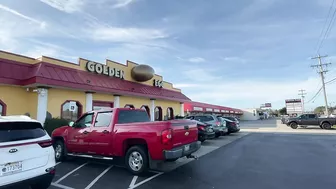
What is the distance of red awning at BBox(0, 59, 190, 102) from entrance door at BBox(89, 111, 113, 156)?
19.8ft

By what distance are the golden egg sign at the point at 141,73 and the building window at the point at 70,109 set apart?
607cm

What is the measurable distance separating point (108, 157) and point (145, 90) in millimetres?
12933

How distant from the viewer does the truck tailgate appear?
20.6 ft

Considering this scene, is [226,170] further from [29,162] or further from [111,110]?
[29,162]

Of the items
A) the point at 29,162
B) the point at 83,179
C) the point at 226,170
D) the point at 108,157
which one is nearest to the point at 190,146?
the point at 226,170

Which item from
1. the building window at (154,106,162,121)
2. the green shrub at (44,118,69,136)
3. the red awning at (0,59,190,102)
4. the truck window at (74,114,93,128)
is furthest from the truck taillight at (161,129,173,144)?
the building window at (154,106,162,121)

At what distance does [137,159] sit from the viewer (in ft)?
21.4

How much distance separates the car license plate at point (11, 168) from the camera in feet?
13.6

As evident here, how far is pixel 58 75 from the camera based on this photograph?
42.5 feet

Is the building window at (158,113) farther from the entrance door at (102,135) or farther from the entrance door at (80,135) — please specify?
the entrance door at (102,135)

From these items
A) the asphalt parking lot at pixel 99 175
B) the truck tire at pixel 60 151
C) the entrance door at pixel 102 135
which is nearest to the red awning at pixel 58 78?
the truck tire at pixel 60 151

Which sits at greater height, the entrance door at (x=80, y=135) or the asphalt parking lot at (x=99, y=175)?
the entrance door at (x=80, y=135)

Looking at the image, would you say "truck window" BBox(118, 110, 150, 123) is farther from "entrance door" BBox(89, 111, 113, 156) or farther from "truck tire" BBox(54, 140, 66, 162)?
"truck tire" BBox(54, 140, 66, 162)

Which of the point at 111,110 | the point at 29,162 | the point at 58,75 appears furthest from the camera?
the point at 58,75
